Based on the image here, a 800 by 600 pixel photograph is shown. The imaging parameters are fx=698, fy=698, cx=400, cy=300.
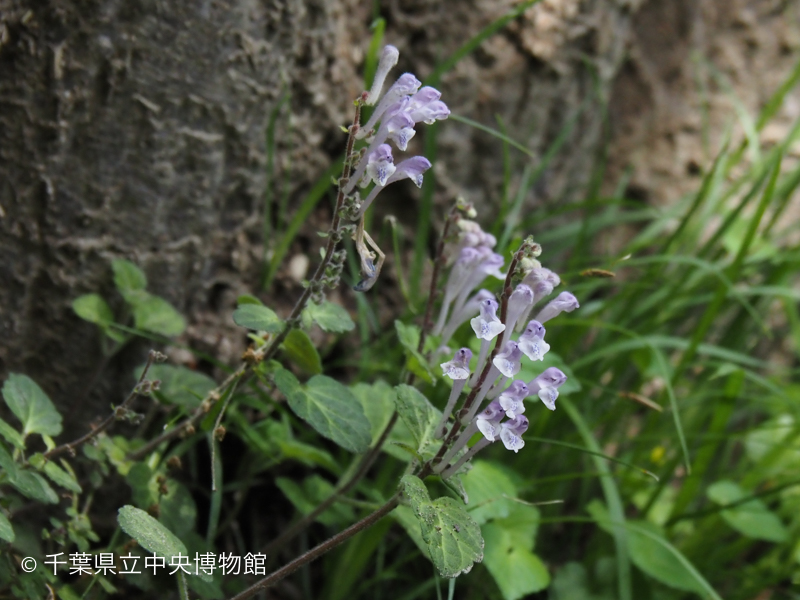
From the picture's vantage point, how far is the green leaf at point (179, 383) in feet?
6.02

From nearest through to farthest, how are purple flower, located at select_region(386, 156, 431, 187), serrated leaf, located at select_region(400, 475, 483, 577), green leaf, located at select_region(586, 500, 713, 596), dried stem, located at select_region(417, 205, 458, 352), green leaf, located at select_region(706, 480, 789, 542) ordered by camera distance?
serrated leaf, located at select_region(400, 475, 483, 577) < purple flower, located at select_region(386, 156, 431, 187) < dried stem, located at select_region(417, 205, 458, 352) < green leaf, located at select_region(586, 500, 713, 596) < green leaf, located at select_region(706, 480, 789, 542)

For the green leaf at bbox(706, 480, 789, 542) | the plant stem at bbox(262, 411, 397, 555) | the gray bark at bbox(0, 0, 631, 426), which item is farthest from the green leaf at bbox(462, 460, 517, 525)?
the gray bark at bbox(0, 0, 631, 426)

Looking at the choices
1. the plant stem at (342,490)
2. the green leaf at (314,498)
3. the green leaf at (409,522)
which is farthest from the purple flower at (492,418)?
the green leaf at (314,498)

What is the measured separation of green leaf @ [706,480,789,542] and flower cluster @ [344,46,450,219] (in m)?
1.54

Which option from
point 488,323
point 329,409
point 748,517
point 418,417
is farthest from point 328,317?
point 748,517

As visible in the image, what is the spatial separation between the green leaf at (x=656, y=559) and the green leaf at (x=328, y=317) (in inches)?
38.5

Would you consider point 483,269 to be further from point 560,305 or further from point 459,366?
point 459,366

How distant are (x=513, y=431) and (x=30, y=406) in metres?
1.08

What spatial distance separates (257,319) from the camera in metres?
1.46

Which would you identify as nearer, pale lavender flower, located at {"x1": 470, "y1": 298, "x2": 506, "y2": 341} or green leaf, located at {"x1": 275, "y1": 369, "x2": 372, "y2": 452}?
pale lavender flower, located at {"x1": 470, "y1": 298, "x2": 506, "y2": 341}

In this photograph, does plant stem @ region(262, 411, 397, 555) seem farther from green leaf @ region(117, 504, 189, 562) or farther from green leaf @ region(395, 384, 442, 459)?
green leaf @ region(117, 504, 189, 562)

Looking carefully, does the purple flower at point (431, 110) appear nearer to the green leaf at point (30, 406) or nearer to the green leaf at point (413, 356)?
the green leaf at point (413, 356)

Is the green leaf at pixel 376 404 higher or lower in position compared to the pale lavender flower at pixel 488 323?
lower

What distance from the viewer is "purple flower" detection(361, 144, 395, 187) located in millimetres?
1293
